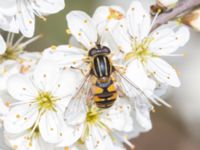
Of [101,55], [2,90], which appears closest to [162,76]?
[101,55]

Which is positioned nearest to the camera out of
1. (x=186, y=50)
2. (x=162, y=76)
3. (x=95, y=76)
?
(x=95, y=76)

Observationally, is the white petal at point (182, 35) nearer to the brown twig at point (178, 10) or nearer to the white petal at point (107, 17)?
the brown twig at point (178, 10)

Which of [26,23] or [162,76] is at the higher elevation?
[26,23]

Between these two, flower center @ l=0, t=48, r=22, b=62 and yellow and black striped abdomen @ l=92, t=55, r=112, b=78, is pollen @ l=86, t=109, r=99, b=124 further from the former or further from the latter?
flower center @ l=0, t=48, r=22, b=62

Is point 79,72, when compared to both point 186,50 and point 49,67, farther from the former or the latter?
point 186,50

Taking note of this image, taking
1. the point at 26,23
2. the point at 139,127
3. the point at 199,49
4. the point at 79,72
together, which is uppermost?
the point at 199,49

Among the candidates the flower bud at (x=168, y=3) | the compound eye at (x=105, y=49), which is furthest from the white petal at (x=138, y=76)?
the flower bud at (x=168, y=3)

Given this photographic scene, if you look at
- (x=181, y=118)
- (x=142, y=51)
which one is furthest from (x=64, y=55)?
(x=181, y=118)

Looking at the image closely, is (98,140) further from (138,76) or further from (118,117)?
(138,76)
